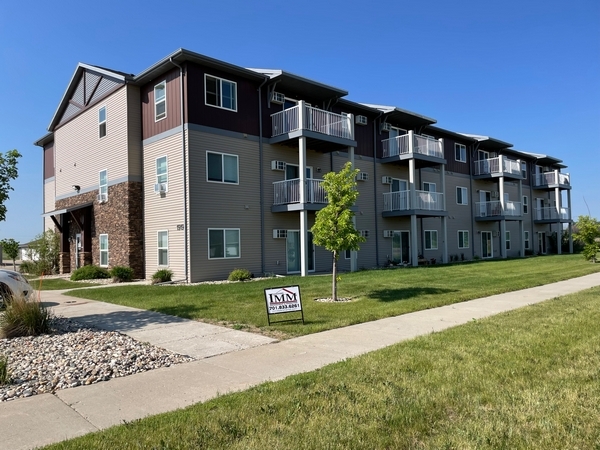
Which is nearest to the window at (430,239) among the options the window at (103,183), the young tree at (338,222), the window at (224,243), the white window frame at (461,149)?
the white window frame at (461,149)

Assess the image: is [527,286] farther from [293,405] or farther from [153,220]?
[153,220]

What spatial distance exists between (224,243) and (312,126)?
6.50 metres

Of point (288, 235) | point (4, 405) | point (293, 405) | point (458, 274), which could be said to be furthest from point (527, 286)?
point (4, 405)

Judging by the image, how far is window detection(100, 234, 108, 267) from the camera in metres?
21.4

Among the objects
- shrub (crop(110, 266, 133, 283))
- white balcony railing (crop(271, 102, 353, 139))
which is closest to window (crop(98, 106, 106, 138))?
shrub (crop(110, 266, 133, 283))

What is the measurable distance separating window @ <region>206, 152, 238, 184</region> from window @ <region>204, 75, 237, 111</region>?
2082 millimetres

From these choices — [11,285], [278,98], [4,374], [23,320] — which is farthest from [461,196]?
[4,374]

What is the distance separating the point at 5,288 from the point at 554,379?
36.6 ft

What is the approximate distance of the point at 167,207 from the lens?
18469mm

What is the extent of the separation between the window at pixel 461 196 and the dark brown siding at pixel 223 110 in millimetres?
17367

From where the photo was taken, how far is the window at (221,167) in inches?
716

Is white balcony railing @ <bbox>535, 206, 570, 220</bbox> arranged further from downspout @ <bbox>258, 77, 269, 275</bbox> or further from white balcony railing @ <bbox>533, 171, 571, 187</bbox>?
downspout @ <bbox>258, 77, 269, 275</bbox>

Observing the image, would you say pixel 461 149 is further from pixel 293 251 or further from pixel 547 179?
pixel 293 251

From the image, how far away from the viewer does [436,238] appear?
28719mm
